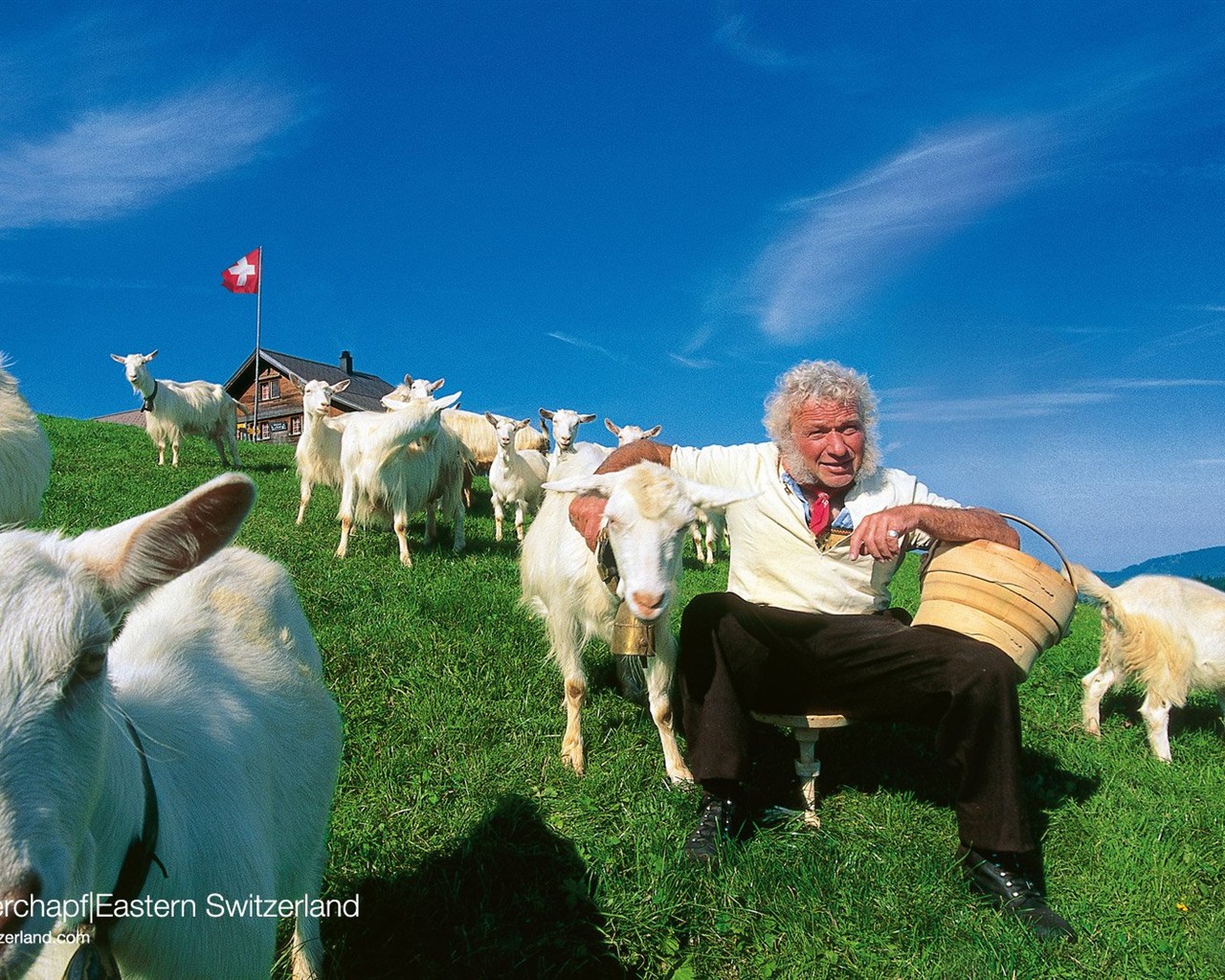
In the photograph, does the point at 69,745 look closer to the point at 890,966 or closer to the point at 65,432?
the point at 890,966

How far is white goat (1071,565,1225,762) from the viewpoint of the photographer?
222 inches

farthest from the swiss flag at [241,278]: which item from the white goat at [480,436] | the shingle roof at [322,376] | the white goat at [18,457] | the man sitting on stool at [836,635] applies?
the man sitting on stool at [836,635]

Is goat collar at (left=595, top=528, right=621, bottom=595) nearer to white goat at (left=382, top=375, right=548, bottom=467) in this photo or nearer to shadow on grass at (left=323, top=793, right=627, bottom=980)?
shadow on grass at (left=323, top=793, right=627, bottom=980)

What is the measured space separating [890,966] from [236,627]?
2.59 metres

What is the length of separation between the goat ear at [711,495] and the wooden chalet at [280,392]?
35.6 metres

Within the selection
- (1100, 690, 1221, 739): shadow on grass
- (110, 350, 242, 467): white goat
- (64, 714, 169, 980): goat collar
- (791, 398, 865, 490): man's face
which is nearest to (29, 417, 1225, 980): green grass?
(1100, 690, 1221, 739): shadow on grass

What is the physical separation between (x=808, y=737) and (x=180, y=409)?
1565 centimetres

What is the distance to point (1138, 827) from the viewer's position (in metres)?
4.00

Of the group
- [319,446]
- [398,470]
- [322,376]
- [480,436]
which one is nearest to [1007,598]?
[398,470]

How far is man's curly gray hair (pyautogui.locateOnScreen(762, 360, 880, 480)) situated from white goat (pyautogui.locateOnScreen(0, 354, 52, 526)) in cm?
479

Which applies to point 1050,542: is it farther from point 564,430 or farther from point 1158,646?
point 564,430

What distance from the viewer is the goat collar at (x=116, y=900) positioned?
1424 millimetres

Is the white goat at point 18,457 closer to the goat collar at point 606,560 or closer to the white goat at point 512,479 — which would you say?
the goat collar at point 606,560

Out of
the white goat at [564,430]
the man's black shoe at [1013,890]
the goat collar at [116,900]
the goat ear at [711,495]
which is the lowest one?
the man's black shoe at [1013,890]
